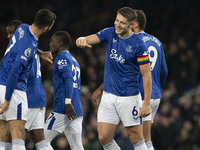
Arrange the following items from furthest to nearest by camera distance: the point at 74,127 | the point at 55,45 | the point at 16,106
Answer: the point at 55,45
the point at 74,127
the point at 16,106

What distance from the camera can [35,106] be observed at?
6488 millimetres

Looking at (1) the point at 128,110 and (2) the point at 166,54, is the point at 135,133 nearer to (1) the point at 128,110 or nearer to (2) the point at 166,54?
(1) the point at 128,110

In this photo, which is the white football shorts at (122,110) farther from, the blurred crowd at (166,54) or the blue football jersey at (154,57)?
the blurred crowd at (166,54)

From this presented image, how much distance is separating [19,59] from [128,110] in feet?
5.15

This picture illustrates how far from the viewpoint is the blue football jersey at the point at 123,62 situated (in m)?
5.89

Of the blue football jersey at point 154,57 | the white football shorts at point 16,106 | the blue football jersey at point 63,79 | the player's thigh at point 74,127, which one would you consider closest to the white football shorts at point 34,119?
the blue football jersey at point 63,79

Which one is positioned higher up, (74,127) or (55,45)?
(55,45)

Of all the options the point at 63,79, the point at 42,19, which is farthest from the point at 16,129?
the point at 42,19

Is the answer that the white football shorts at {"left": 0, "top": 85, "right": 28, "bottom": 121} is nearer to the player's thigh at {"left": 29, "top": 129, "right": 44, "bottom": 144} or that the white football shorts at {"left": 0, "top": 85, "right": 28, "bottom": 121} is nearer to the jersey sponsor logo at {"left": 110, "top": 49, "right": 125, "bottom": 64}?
the player's thigh at {"left": 29, "top": 129, "right": 44, "bottom": 144}

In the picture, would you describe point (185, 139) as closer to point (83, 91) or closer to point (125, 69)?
point (83, 91)

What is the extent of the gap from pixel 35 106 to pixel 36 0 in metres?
8.88

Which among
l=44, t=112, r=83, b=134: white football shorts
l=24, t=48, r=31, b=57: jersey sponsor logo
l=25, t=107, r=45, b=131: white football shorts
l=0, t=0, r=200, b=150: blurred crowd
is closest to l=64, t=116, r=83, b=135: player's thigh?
l=44, t=112, r=83, b=134: white football shorts

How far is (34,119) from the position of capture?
21.2 ft

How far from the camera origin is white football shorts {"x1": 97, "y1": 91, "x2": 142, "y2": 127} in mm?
5930
